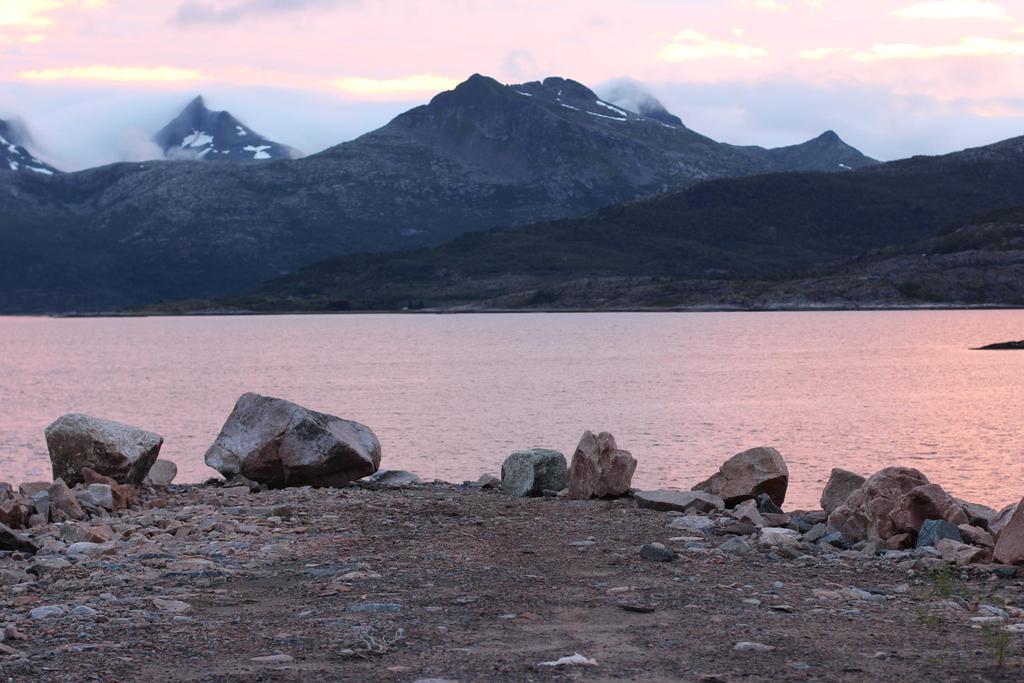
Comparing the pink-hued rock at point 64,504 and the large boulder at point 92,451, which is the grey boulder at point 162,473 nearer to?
the large boulder at point 92,451

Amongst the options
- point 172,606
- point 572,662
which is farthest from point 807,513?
point 172,606

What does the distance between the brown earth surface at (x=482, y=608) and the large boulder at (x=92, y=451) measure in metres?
4.37

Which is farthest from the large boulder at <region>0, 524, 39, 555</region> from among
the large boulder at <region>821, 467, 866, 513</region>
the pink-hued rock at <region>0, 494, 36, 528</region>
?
the large boulder at <region>821, 467, 866, 513</region>

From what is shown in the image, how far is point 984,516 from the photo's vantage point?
18703mm

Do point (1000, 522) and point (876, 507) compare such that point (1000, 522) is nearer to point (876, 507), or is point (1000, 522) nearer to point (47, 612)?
point (876, 507)

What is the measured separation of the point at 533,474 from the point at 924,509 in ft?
26.2

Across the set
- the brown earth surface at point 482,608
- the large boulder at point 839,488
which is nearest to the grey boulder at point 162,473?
the brown earth surface at point 482,608

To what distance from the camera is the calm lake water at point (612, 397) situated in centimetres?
4241

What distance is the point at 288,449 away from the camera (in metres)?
24.0

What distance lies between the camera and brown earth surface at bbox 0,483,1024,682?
10.6 meters

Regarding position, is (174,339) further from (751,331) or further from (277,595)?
(277,595)

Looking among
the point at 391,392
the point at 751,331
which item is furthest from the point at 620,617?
the point at 751,331

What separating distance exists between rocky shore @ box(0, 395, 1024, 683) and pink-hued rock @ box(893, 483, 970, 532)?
1.2 inches

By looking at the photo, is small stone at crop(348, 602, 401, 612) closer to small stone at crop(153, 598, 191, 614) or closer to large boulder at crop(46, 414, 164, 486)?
small stone at crop(153, 598, 191, 614)
